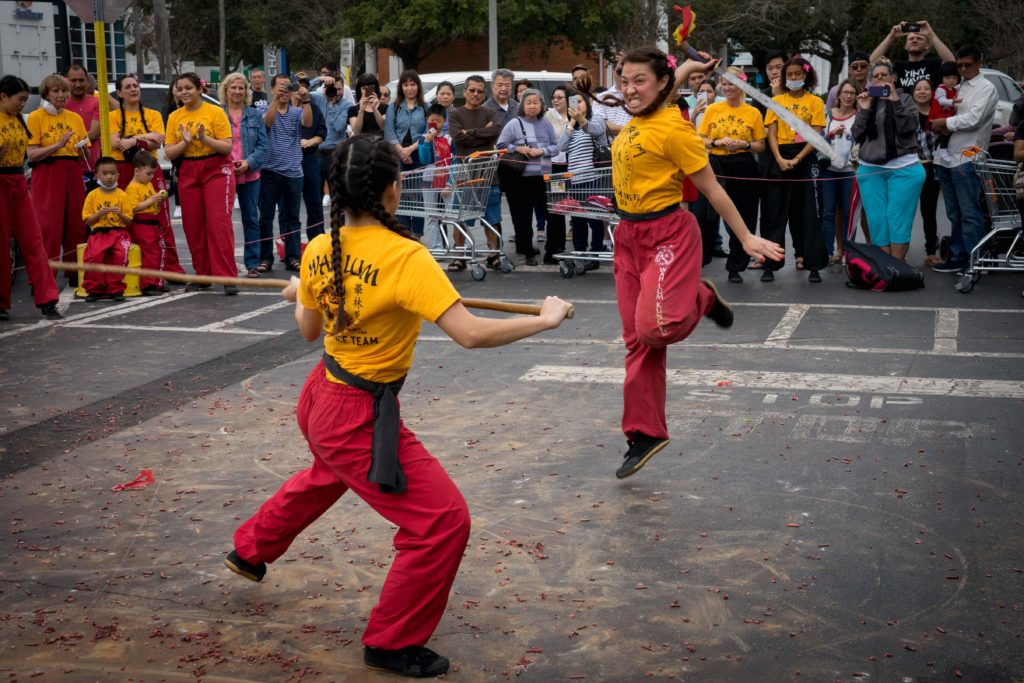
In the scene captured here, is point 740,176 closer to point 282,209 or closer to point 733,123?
point 733,123

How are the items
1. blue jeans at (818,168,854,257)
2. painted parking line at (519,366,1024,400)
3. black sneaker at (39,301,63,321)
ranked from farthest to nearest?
1. blue jeans at (818,168,854,257)
2. black sneaker at (39,301,63,321)
3. painted parking line at (519,366,1024,400)

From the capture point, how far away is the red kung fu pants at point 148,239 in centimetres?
1232

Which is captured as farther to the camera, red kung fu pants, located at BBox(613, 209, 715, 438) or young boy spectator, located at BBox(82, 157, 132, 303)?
young boy spectator, located at BBox(82, 157, 132, 303)

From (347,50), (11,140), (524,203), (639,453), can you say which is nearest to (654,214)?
(639,453)

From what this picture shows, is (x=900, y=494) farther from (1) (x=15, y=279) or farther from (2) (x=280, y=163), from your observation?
(1) (x=15, y=279)

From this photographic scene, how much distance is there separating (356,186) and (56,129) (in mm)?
9038

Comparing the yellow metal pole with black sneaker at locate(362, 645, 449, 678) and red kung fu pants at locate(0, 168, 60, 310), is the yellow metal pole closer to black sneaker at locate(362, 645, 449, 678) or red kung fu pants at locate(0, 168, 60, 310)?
red kung fu pants at locate(0, 168, 60, 310)

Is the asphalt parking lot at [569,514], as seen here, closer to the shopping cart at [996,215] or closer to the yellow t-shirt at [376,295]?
the yellow t-shirt at [376,295]

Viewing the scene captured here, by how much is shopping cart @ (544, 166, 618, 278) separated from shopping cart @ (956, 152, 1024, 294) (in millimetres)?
3441

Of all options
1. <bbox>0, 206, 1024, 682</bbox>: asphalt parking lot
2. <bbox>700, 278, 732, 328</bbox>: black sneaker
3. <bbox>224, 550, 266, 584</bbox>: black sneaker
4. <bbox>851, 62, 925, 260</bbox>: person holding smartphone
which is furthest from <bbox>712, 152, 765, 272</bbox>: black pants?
<bbox>224, 550, 266, 584</bbox>: black sneaker

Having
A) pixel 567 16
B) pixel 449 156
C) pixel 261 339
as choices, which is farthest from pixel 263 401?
pixel 567 16

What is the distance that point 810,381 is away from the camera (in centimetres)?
816

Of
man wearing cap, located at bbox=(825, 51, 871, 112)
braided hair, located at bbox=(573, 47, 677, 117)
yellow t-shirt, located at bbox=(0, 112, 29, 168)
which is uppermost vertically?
man wearing cap, located at bbox=(825, 51, 871, 112)

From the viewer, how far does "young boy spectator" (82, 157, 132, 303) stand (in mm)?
12016
